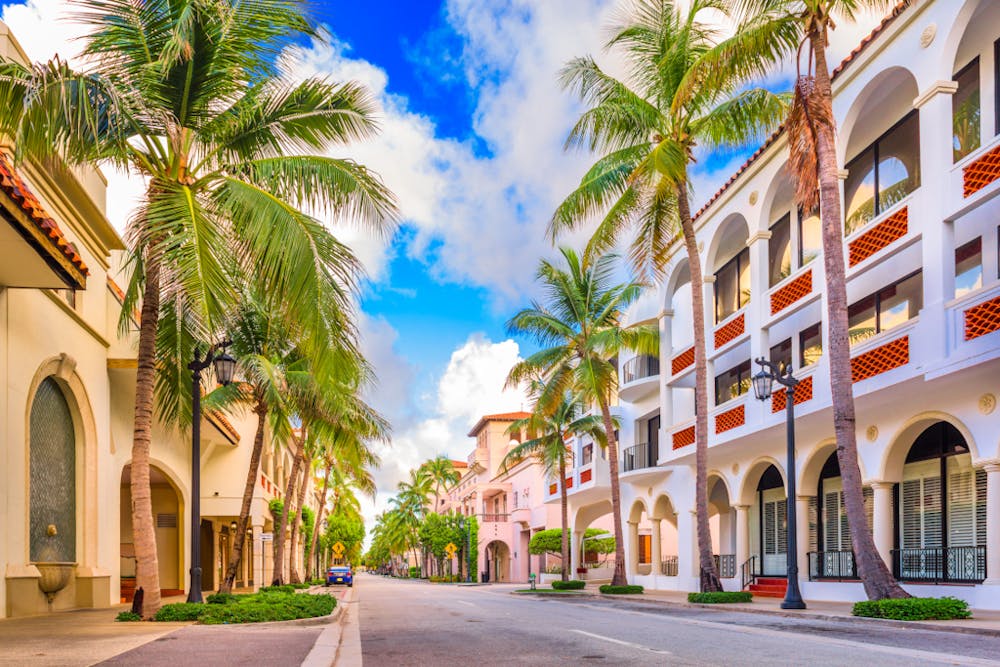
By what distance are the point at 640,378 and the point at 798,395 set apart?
49.1 feet

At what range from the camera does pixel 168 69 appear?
1405 cm

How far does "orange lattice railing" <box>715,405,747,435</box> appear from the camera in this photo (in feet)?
90.3

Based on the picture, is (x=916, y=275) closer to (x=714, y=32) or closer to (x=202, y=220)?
(x=714, y=32)

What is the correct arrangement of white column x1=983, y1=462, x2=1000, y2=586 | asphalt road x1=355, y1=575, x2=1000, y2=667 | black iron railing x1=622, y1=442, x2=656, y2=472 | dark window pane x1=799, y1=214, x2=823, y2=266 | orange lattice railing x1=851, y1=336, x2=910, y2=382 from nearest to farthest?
asphalt road x1=355, y1=575, x2=1000, y2=667, white column x1=983, y1=462, x2=1000, y2=586, orange lattice railing x1=851, y1=336, x2=910, y2=382, dark window pane x1=799, y1=214, x2=823, y2=266, black iron railing x1=622, y1=442, x2=656, y2=472

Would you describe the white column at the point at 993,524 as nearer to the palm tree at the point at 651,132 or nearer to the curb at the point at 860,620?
the curb at the point at 860,620

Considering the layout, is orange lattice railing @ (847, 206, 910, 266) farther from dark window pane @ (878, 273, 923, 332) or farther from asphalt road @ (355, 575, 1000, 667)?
asphalt road @ (355, 575, 1000, 667)

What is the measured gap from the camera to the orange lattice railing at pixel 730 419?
27.5 meters

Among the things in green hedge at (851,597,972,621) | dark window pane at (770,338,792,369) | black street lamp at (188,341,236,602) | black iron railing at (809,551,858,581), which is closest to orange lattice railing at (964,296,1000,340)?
green hedge at (851,597,972,621)

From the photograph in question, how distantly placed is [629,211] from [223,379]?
12216 millimetres

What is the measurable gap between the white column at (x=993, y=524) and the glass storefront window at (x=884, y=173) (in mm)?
7155

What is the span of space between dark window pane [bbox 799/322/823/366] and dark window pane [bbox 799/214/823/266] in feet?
6.07

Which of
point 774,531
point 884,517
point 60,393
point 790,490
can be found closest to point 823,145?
point 790,490

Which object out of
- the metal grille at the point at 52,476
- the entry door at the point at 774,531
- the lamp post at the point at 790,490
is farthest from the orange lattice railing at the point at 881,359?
the metal grille at the point at 52,476

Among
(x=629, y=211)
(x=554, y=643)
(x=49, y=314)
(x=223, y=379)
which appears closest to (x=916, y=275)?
(x=629, y=211)
